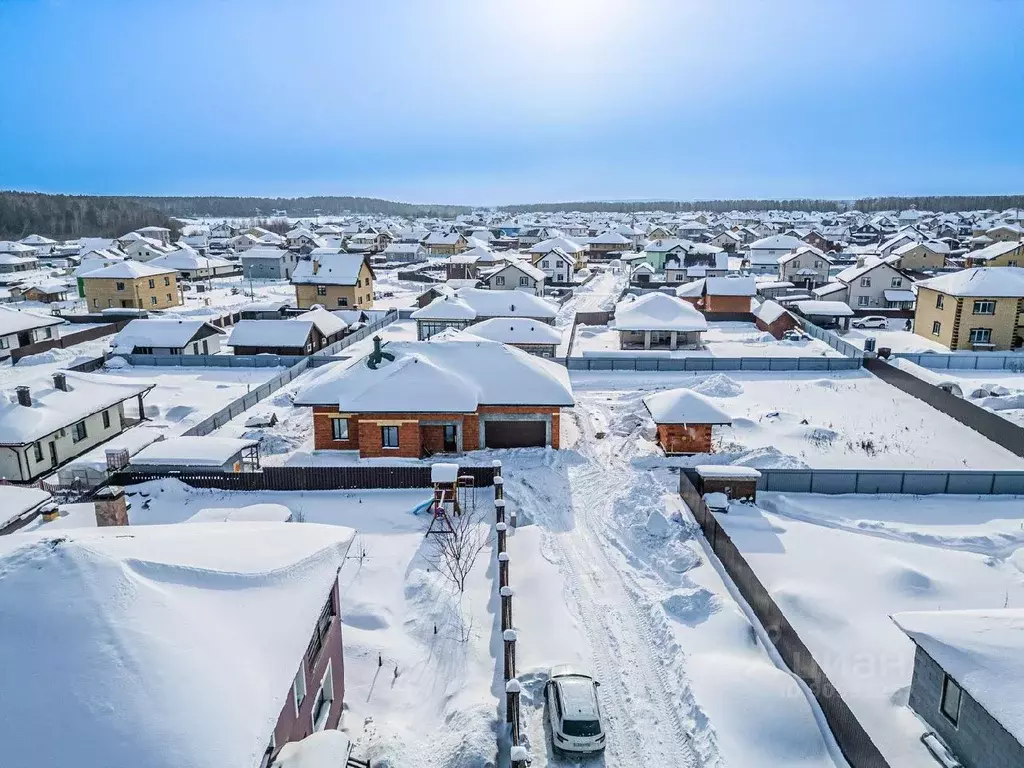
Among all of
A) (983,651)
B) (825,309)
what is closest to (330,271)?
(825,309)

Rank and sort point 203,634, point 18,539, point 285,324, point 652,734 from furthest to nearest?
point 285,324
point 652,734
point 18,539
point 203,634

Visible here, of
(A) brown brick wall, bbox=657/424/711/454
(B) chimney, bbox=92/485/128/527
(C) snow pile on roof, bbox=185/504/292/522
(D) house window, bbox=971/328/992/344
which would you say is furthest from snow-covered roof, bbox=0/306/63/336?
(D) house window, bbox=971/328/992/344

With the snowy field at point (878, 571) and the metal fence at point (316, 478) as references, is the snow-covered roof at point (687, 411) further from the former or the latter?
the metal fence at point (316, 478)

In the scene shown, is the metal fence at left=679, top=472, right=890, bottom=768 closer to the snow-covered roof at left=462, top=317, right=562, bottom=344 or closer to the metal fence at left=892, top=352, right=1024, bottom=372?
the snow-covered roof at left=462, top=317, right=562, bottom=344

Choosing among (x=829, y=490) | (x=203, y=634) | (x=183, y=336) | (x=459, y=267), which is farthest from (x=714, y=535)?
(x=459, y=267)

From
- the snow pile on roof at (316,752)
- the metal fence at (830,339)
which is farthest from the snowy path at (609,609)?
the metal fence at (830,339)

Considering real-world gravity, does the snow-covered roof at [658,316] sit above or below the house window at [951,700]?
above

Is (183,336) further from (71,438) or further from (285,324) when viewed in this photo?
(71,438)
